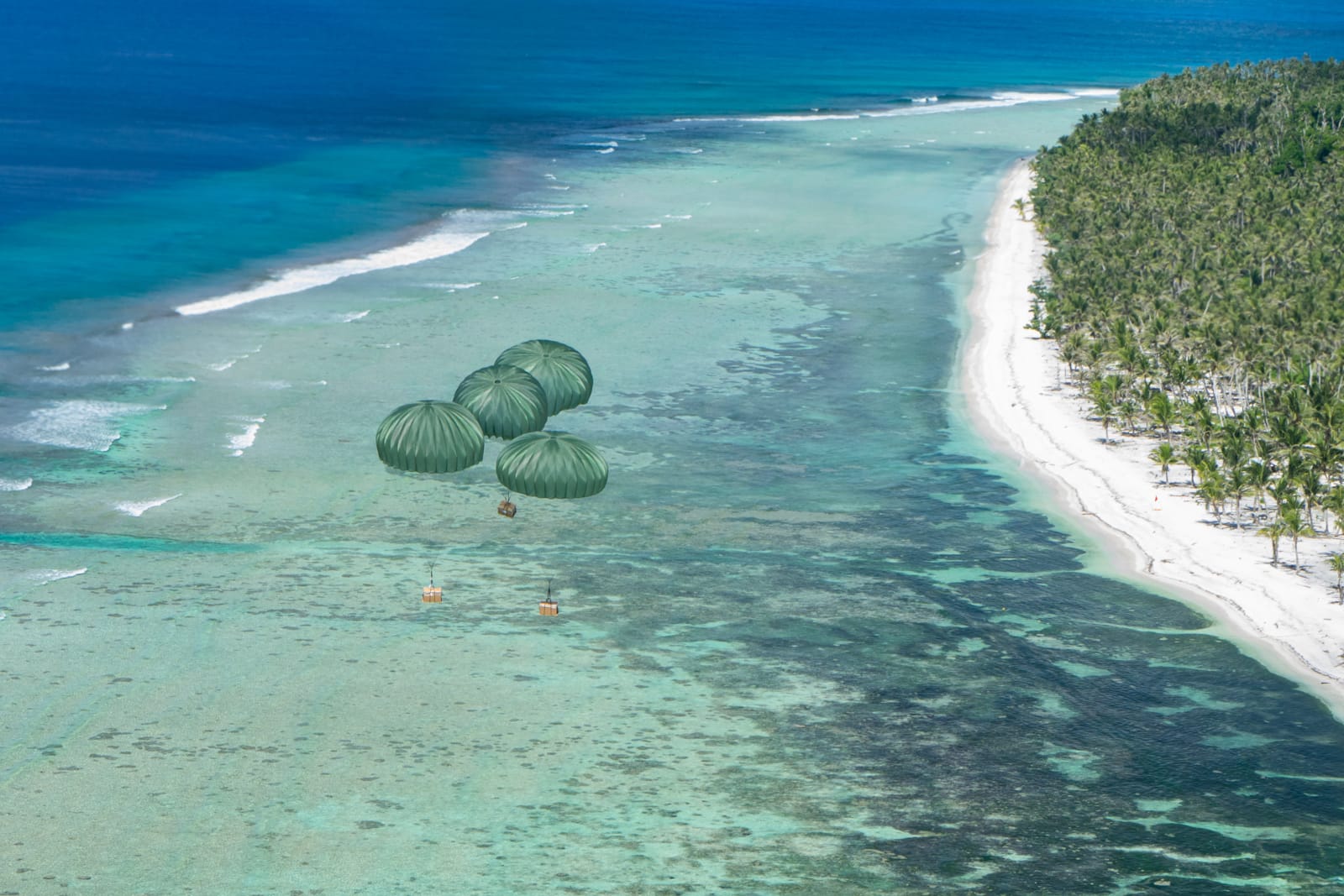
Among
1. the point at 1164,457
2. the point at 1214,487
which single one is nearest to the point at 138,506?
the point at 1164,457

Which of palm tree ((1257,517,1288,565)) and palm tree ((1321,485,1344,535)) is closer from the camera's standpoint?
palm tree ((1321,485,1344,535))

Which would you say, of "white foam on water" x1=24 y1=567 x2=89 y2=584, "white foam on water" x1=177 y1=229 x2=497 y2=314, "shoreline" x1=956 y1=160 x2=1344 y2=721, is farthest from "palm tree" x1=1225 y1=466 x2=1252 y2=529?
"white foam on water" x1=177 y1=229 x2=497 y2=314

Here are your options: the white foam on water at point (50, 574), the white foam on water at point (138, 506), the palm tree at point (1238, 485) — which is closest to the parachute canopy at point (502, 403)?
the white foam on water at point (138, 506)

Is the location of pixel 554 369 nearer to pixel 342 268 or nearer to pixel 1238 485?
pixel 1238 485

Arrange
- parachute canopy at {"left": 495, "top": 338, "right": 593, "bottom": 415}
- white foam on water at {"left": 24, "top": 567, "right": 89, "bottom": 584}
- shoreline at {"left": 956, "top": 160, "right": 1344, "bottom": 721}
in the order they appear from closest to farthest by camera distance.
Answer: shoreline at {"left": 956, "top": 160, "right": 1344, "bottom": 721} → white foam on water at {"left": 24, "top": 567, "right": 89, "bottom": 584} → parachute canopy at {"left": 495, "top": 338, "right": 593, "bottom": 415}

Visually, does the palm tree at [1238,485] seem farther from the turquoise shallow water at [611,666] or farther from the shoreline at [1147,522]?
the turquoise shallow water at [611,666]

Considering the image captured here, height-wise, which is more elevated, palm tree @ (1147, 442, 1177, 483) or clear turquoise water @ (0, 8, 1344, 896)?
palm tree @ (1147, 442, 1177, 483)

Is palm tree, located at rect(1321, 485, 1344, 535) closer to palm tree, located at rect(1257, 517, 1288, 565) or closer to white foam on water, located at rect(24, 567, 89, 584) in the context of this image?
palm tree, located at rect(1257, 517, 1288, 565)
